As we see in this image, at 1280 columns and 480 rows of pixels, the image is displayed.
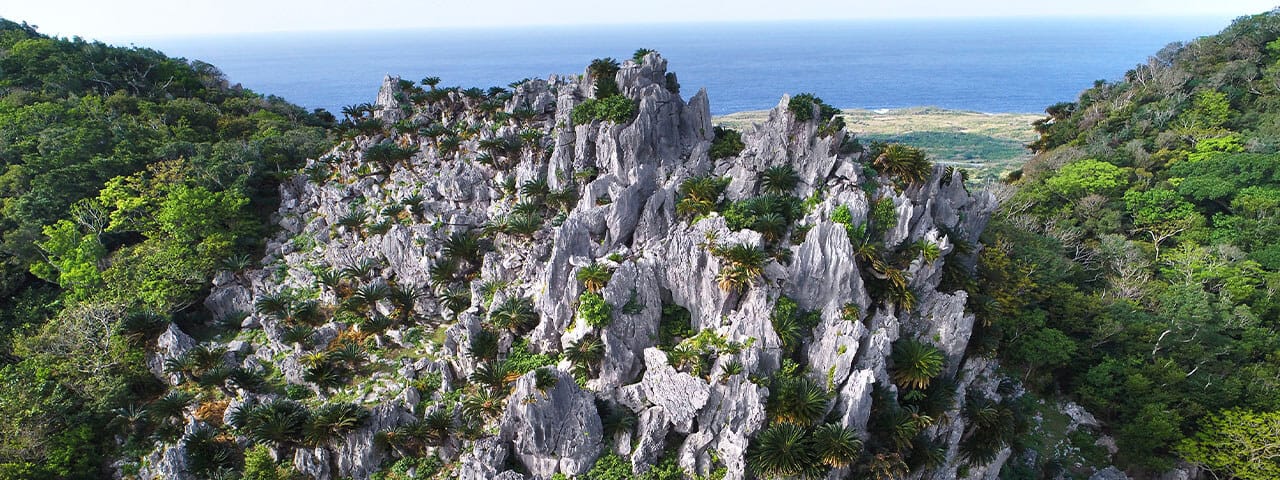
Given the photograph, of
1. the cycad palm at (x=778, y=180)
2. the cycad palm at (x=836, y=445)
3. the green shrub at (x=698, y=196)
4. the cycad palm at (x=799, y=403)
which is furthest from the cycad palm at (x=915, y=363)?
the green shrub at (x=698, y=196)

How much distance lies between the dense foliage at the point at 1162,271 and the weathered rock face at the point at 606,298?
6953mm

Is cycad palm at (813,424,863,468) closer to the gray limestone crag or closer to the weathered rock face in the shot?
the weathered rock face

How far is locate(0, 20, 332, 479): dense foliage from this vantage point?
25.5 meters

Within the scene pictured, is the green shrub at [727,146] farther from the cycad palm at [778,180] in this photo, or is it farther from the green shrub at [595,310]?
the green shrub at [595,310]

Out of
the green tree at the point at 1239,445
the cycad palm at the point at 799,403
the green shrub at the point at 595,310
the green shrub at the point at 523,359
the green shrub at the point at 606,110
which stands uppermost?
the green shrub at the point at 606,110

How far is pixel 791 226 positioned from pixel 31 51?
3080 inches

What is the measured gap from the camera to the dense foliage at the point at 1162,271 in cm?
2880

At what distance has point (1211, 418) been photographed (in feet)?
93.7

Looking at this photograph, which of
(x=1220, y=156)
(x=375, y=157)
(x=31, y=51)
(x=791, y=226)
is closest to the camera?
(x=791, y=226)

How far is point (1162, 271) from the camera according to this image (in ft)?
129

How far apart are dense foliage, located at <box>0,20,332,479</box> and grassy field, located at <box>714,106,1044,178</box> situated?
80105mm

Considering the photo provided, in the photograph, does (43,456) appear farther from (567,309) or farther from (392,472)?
(567,309)

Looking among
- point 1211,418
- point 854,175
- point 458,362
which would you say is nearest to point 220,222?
point 458,362

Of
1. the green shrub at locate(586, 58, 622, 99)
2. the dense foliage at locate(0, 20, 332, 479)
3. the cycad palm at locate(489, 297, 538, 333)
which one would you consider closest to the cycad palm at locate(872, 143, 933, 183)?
the green shrub at locate(586, 58, 622, 99)
